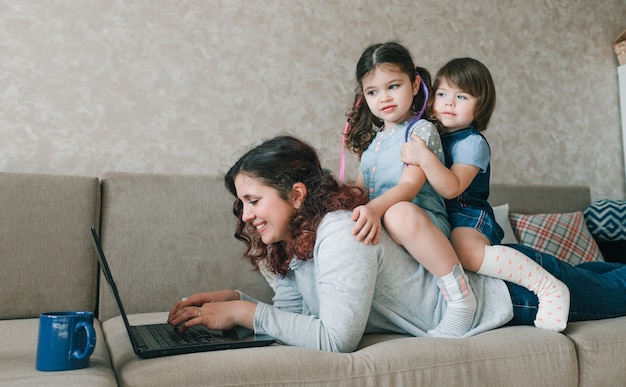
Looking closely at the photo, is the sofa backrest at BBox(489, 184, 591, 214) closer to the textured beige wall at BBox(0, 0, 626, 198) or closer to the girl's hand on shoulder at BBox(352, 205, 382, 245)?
the textured beige wall at BBox(0, 0, 626, 198)

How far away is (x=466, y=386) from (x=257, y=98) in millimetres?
1507

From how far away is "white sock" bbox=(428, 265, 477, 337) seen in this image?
4.75ft

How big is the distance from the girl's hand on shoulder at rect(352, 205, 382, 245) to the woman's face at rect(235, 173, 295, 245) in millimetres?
172

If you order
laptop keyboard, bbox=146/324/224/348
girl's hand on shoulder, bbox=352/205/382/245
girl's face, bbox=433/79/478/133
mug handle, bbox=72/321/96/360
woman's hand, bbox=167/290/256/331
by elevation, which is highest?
girl's face, bbox=433/79/478/133

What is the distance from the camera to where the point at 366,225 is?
1367mm

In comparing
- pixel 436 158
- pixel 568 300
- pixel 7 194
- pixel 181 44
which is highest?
pixel 181 44

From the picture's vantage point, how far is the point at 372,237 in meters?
1.38

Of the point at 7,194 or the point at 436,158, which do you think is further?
the point at 7,194

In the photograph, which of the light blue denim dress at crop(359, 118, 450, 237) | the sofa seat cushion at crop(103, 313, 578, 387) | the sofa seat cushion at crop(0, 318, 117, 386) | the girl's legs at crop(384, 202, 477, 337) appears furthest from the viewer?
the light blue denim dress at crop(359, 118, 450, 237)

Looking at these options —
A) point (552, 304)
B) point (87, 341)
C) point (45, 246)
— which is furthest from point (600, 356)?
point (45, 246)

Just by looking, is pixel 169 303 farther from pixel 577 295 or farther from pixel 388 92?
pixel 577 295

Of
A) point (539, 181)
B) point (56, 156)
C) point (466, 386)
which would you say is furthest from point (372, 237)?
point (539, 181)

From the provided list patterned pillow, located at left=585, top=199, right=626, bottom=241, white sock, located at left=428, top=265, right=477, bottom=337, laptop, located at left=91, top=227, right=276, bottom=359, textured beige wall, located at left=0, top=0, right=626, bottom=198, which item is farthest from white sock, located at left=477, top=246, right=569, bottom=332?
patterned pillow, located at left=585, top=199, right=626, bottom=241

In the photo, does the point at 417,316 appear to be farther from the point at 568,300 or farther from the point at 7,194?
the point at 7,194
